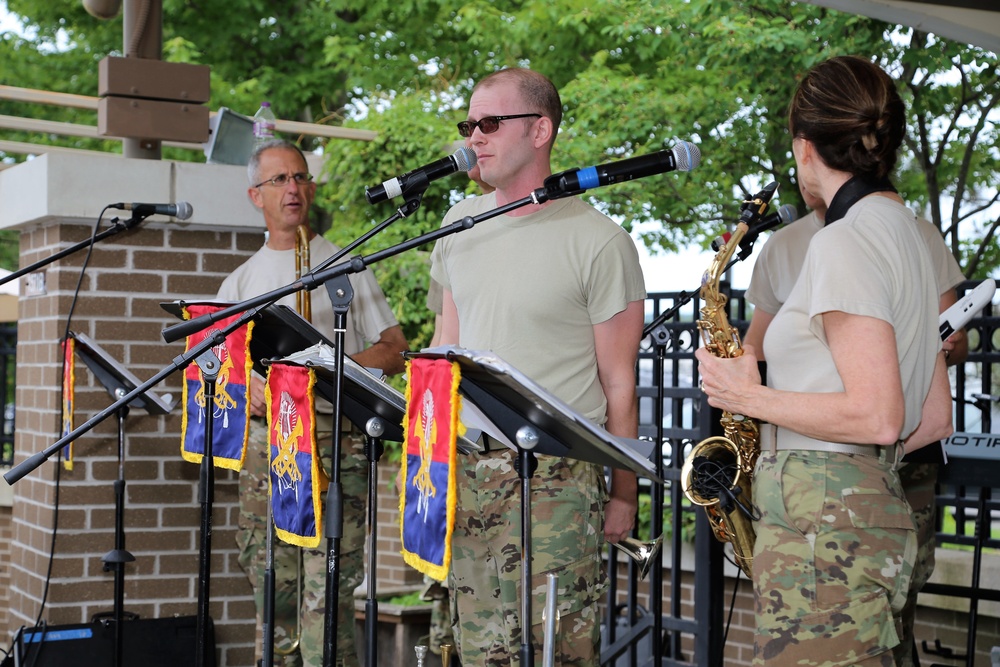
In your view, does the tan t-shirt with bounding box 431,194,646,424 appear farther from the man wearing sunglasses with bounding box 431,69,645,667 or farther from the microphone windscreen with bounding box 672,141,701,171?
the microphone windscreen with bounding box 672,141,701,171

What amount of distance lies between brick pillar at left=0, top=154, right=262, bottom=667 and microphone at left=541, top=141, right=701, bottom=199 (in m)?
2.79

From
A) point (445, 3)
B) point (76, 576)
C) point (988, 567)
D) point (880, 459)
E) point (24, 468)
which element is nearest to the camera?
point (880, 459)

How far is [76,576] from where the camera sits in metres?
4.96

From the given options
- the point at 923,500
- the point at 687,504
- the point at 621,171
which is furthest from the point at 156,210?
the point at 687,504

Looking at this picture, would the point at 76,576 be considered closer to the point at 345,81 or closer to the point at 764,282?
the point at 764,282

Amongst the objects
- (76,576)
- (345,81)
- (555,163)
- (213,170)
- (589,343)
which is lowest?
(76,576)

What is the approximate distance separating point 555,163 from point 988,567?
5745 millimetres

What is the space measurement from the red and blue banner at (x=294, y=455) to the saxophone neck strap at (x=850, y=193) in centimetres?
142

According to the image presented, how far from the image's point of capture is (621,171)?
2.66 meters

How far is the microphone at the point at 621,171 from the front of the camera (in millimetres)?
2660

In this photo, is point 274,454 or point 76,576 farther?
point 76,576

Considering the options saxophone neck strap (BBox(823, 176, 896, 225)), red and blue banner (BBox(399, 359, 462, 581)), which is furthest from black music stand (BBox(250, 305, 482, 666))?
saxophone neck strap (BBox(823, 176, 896, 225))

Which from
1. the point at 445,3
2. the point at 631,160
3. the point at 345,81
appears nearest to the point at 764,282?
the point at 631,160

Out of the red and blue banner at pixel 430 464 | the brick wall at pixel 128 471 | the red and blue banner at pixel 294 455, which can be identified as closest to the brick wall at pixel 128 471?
the brick wall at pixel 128 471
